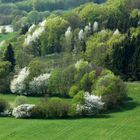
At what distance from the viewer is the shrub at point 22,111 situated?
81.7 meters

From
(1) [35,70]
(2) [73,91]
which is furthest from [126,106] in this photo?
(1) [35,70]

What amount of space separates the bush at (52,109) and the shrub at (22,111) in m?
0.82

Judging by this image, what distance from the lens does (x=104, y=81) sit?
3489 inches

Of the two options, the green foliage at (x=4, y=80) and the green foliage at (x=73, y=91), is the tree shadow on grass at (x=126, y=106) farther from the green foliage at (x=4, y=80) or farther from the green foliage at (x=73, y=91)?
the green foliage at (x=4, y=80)

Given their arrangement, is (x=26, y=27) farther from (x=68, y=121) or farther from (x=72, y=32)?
(x=68, y=121)

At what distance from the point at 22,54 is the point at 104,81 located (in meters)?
33.3

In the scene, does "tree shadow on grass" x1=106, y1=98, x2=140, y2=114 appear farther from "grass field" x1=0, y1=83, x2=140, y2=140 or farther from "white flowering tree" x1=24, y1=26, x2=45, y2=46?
"white flowering tree" x1=24, y1=26, x2=45, y2=46

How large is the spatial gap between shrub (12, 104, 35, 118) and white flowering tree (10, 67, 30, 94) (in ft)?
53.8

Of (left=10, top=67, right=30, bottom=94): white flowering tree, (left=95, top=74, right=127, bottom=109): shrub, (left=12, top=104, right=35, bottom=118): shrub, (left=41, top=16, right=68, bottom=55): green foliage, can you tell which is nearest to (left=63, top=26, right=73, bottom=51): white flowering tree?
(left=41, top=16, right=68, bottom=55): green foliage

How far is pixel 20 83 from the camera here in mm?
98938

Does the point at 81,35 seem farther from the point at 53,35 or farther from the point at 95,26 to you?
the point at 53,35

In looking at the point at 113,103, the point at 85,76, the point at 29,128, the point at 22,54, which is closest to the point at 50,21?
the point at 22,54

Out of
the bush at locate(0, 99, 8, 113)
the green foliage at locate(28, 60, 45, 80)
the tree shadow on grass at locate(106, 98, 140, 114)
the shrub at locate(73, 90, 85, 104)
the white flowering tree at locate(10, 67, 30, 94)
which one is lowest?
the tree shadow on grass at locate(106, 98, 140, 114)

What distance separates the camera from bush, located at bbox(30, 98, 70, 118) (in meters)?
80.1
